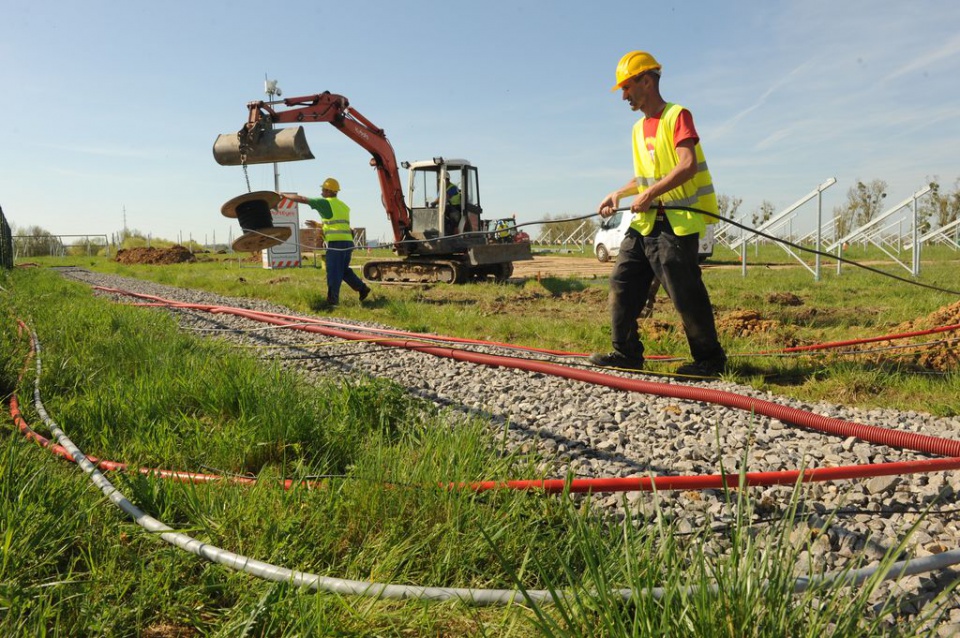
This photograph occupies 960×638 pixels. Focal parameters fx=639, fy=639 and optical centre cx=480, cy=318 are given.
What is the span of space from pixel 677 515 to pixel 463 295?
33.1 feet

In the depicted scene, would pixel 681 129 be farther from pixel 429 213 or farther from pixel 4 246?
pixel 4 246

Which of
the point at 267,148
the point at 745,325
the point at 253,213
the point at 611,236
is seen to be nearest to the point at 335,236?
the point at 253,213

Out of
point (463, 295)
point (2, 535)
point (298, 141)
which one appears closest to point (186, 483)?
point (2, 535)

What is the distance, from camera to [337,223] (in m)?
10.5

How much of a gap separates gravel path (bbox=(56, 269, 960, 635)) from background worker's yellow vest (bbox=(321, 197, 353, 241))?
17.5 ft

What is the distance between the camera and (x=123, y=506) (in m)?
2.03

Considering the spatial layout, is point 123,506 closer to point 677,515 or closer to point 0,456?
point 0,456

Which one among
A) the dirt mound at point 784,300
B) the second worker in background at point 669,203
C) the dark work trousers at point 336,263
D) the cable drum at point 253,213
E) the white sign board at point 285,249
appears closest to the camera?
the second worker in background at point 669,203

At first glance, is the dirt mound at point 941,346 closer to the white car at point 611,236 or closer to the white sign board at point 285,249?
the white car at point 611,236

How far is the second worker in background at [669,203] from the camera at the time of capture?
444cm

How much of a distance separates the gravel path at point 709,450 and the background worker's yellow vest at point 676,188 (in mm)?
1160

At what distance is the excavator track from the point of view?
1473 cm

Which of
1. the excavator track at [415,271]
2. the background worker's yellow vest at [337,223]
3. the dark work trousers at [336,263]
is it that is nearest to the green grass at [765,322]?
the dark work trousers at [336,263]

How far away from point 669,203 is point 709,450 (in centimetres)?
213
